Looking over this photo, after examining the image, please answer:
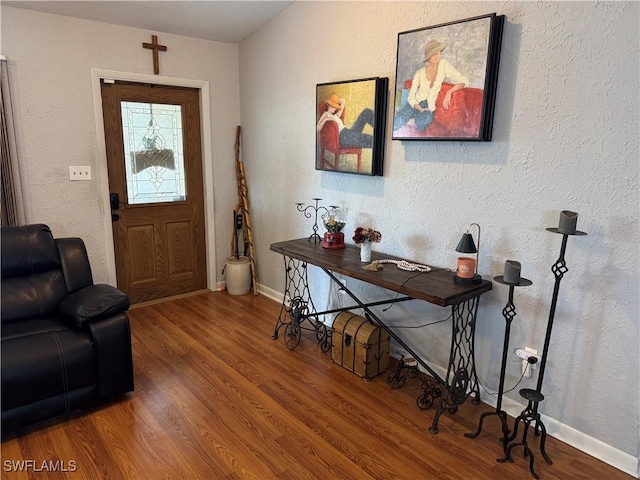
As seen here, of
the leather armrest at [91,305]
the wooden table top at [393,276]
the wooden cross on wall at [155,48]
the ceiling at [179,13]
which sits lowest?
the leather armrest at [91,305]

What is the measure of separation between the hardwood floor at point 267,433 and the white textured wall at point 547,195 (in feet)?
0.80

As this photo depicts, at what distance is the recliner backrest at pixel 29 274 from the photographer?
2.46 meters

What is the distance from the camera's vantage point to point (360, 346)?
8.94ft

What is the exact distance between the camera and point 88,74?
11.0ft

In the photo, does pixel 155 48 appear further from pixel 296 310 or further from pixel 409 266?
pixel 409 266

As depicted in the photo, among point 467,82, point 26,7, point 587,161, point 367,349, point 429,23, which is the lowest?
point 367,349

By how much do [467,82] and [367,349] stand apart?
166 centimetres

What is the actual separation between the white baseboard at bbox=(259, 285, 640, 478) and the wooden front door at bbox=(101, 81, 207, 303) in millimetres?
3005

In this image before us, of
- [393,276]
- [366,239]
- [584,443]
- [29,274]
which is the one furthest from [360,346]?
[29,274]

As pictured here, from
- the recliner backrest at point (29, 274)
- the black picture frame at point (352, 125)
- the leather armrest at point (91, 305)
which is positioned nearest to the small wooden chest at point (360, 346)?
the black picture frame at point (352, 125)

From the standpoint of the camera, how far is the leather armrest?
231 centimetres

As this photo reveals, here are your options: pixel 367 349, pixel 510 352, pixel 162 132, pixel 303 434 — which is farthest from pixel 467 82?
pixel 162 132

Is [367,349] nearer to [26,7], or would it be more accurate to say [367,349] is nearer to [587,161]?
[587,161]

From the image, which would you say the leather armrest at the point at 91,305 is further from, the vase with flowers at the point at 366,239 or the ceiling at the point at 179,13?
the ceiling at the point at 179,13
